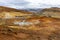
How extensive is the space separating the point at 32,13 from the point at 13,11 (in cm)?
21

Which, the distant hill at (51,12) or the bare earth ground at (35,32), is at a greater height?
the distant hill at (51,12)

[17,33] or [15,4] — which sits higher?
[15,4]

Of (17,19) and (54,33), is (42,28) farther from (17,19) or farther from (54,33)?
(17,19)

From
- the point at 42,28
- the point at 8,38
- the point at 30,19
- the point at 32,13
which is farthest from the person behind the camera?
the point at 32,13

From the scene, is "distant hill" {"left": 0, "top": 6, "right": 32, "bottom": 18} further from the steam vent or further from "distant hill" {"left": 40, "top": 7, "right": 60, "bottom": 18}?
"distant hill" {"left": 40, "top": 7, "right": 60, "bottom": 18}

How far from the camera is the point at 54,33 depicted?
128 cm

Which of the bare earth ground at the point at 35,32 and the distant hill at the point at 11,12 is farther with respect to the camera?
the distant hill at the point at 11,12

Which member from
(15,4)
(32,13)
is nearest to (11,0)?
(15,4)

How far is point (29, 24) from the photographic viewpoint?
1.43 meters

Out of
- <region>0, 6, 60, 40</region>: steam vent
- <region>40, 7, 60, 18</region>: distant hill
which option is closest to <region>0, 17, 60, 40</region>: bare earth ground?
<region>0, 6, 60, 40</region>: steam vent

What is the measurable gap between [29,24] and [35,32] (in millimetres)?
147

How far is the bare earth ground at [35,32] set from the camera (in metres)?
1.23

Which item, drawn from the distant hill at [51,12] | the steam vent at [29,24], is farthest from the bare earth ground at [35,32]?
the distant hill at [51,12]

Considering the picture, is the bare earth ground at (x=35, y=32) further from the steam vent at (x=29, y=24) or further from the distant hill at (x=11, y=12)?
the distant hill at (x=11, y=12)
